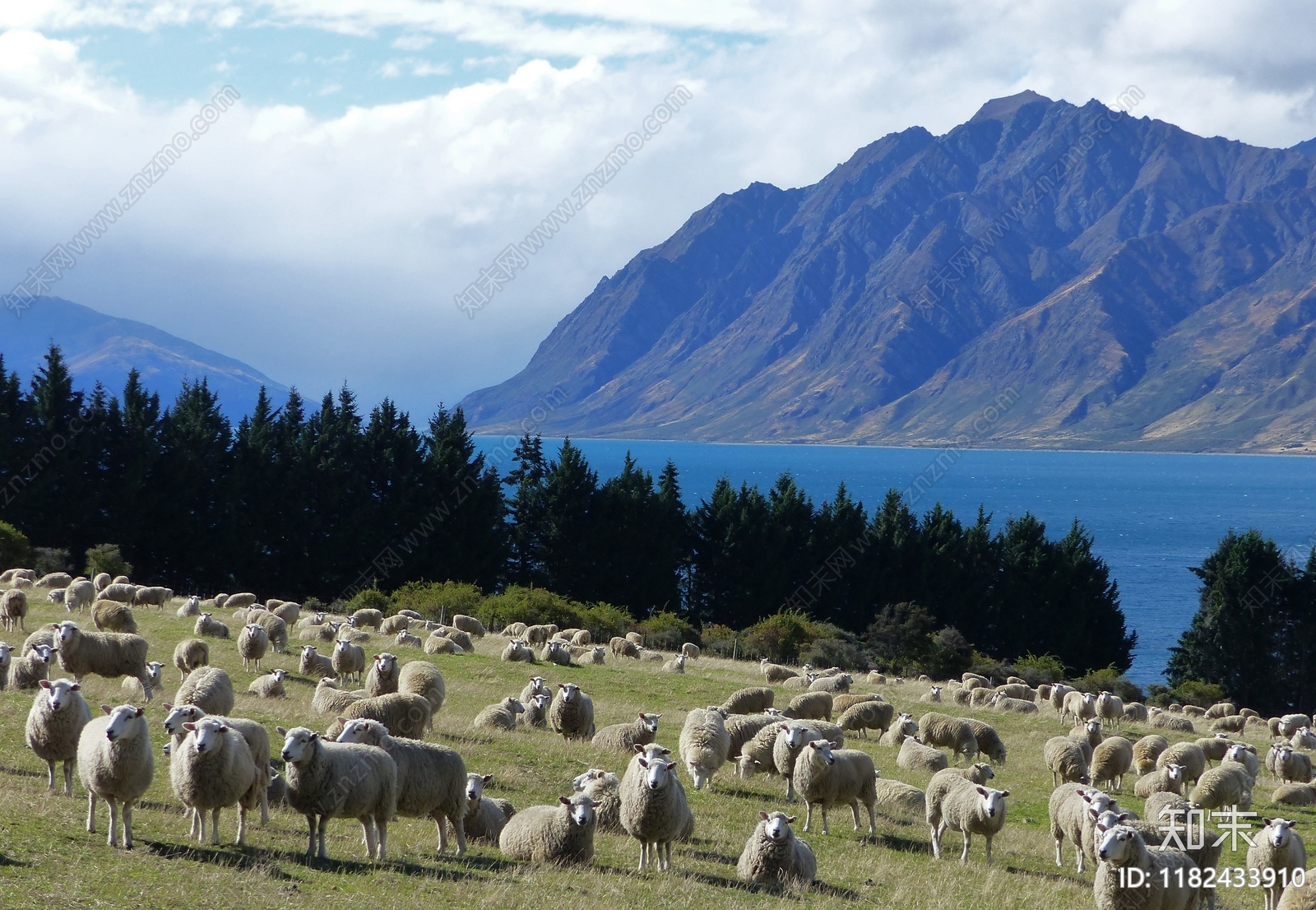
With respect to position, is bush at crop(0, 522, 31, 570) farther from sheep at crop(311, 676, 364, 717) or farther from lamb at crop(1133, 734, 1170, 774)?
lamb at crop(1133, 734, 1170, 774)

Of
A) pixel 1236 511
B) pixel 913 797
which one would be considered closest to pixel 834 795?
pixel 913 797

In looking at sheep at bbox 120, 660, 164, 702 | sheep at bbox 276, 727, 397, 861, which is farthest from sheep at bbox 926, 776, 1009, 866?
sheep at bbox 120, 660, 164, 702

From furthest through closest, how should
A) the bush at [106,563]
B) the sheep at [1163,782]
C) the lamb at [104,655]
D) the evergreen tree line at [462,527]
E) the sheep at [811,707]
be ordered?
the evergreen tree line at [462,527]
the bush at [106,563]
the sheep at [811,707]
the lamb at [104,655]
the sheep at [1163,782]

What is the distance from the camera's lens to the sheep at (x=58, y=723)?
38.9 ft

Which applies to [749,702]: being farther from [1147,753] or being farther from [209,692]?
[209,692]

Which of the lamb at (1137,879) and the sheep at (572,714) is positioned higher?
the sheep at (572,714)

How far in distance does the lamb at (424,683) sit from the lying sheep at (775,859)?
8159 mm

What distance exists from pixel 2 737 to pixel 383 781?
6.19 m

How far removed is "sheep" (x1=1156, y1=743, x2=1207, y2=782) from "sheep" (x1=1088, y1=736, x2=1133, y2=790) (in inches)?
21.6

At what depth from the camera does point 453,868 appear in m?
11.0

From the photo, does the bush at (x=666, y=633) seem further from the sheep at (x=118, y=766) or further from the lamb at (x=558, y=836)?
the sheep at (x=118, y=766)

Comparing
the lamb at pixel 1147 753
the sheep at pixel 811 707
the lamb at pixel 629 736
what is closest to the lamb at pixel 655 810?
the lamb at pixel 629 736

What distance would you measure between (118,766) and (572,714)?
30.8 ft

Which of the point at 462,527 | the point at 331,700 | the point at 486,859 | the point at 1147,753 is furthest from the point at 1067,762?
the point at 462,527
